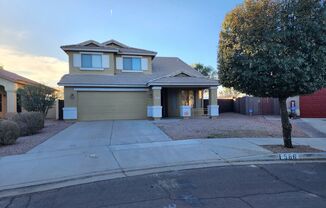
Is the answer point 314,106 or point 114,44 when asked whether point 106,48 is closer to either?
point 114,44

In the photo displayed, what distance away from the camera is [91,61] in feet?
88.9

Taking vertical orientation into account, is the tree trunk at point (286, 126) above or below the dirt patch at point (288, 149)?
above

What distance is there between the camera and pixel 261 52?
10.5 metres

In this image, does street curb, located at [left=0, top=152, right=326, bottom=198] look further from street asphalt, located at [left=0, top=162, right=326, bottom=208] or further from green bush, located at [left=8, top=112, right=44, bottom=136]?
green bush, located at [left=8, top=112, right=44, bottom=136]

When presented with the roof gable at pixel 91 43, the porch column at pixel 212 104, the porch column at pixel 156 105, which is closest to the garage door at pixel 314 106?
the porch column at pixel 212 104

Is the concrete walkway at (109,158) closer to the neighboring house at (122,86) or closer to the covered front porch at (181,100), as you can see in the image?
the neighboring house at (122,86)

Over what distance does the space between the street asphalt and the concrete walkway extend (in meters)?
0.76

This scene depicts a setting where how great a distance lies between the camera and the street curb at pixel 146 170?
7.33 m

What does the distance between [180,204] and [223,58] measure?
22.9 feet

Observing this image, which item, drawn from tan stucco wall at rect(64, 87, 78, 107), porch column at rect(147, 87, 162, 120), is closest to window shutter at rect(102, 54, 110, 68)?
tan stucco wall at rect(64, 87, 78, 107)

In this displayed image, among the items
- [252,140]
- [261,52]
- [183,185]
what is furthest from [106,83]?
[183,185]

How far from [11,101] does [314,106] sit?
26.6 meters

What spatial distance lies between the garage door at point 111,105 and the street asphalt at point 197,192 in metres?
18.1

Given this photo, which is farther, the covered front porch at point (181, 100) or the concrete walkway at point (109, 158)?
the covered front porch at point (181, 100)
